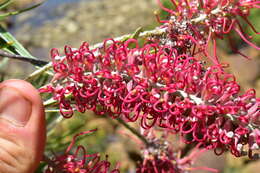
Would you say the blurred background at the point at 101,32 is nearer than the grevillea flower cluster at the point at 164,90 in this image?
No

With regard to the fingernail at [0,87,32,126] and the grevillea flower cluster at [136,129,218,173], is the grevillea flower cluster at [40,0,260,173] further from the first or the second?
the grevillea flower cluster at [136,129,218,173]

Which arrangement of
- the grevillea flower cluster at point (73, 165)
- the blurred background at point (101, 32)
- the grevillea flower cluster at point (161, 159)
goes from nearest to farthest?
the grevillea flower cluster at point (73, 165), the grevillea flower cluster at point (161, 159), the blurred background at point (101, 32)

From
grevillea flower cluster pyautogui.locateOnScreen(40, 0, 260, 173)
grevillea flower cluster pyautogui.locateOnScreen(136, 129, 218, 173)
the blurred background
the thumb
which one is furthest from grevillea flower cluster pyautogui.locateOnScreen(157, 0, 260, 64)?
the blurred background

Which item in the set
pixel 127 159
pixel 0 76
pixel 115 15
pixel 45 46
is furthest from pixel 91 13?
pixel 0 76

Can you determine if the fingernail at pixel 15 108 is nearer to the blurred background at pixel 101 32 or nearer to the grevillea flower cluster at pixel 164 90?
the grevillea flower cluster at pixel 164 90

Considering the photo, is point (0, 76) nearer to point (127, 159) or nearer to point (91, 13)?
point (127, 159)

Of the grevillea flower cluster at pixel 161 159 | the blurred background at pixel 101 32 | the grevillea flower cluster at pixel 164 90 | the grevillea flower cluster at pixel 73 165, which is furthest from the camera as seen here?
the blurred background at pixel 101 32

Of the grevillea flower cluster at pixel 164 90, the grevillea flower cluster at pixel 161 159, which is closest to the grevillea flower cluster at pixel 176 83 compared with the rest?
the grevillea flower cluster at pixel 164 90
